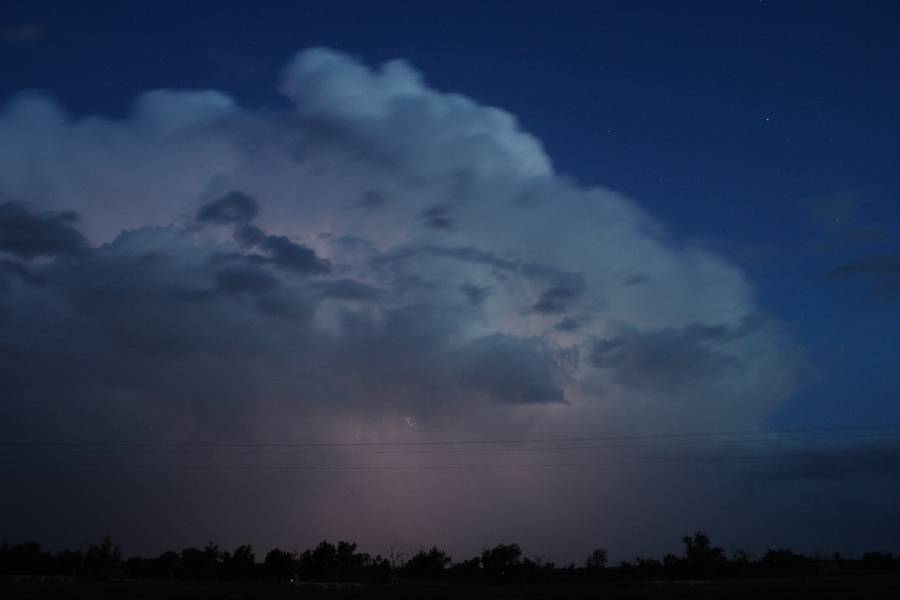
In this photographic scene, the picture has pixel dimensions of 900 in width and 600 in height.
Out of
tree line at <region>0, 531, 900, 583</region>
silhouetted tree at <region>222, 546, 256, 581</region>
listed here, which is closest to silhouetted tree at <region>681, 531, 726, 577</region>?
tree line at <region>0, 531, 900, 583</region>

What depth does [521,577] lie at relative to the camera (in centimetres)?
14788

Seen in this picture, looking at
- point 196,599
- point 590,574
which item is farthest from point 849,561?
point 196,599

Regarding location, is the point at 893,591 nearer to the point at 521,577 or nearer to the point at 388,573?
the point at 521,577

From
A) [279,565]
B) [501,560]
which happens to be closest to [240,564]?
[279,565]

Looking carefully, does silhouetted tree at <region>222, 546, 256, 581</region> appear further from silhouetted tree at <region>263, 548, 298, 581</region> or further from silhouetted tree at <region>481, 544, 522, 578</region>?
silhouetted tree at <region>481, 544, 522, 578</region>

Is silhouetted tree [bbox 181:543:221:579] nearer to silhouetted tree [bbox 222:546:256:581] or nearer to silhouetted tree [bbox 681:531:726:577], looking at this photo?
silhouetted tree [bbox 222:546:256:581]

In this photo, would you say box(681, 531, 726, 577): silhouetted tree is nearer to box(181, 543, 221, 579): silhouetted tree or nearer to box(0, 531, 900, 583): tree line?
box(0, 531, 900, 583): tree line

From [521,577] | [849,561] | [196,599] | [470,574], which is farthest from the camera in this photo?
[849,561]

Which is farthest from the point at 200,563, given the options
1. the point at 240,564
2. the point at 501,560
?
the point at 501,560

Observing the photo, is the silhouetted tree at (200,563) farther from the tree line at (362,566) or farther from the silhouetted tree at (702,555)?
the silhouetted tree at (702,555)

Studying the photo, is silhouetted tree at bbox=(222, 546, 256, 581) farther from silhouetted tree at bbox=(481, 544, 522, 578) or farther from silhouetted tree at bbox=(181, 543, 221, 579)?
silhouetted tree at bbox=(481, 544, 522, 578)

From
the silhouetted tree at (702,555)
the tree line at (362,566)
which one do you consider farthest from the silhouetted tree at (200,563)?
the silhouetted tree at (702,555)

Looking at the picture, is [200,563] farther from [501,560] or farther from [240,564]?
[501,560]

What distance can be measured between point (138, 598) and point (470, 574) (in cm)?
9667
